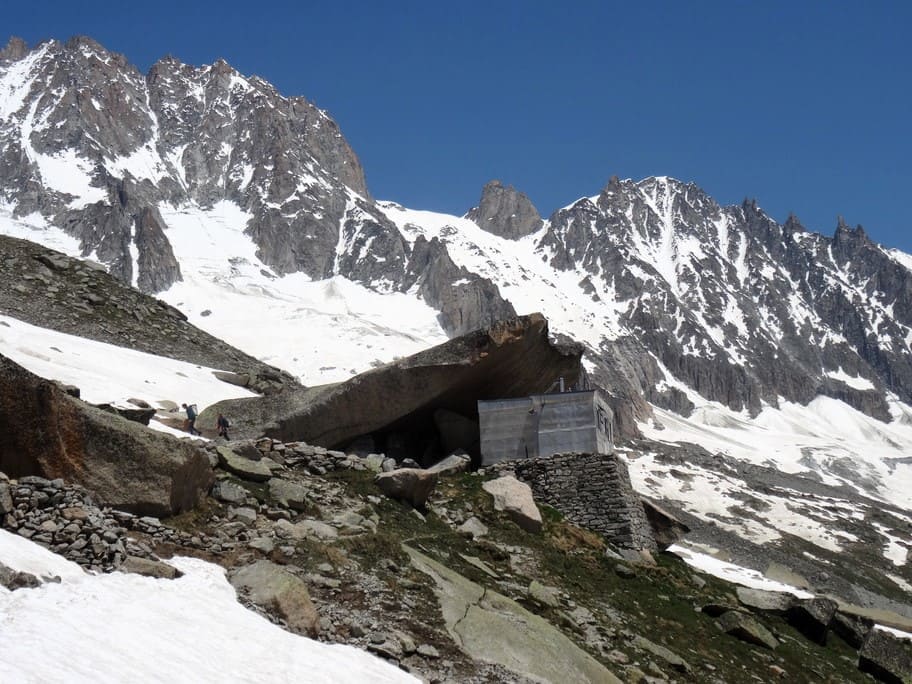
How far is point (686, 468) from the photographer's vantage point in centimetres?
14250

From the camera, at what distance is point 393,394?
77.7 ft

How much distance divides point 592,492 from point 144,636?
45.4 ft

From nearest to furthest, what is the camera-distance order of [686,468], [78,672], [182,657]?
[78,672] → [182,657] → [686,468]

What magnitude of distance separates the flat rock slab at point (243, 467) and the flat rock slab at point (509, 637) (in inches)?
143

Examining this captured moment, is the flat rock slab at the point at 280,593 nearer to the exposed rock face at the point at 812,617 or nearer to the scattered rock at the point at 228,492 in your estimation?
the scattered rock at the point at 228,492

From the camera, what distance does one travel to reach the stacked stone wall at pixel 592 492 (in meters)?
21.0

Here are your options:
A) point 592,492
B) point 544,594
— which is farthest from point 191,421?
point 544,594

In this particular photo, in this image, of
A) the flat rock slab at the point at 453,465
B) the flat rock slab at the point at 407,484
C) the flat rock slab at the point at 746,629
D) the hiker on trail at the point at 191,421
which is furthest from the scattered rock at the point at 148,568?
the hiker on trail at the point at 191,421

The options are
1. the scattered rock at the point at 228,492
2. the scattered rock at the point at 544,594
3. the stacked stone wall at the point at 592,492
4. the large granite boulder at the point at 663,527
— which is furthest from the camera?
the large granite boulder at the point at 663,527

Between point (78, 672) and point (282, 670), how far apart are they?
2322 mm

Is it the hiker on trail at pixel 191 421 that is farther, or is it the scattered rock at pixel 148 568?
the hiker on trail at pixel 191 421

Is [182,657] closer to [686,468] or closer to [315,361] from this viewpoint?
[686,468]

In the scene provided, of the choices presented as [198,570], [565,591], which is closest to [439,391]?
[565,591]

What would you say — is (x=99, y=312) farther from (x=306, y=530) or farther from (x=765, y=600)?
(x=765, y=600)
